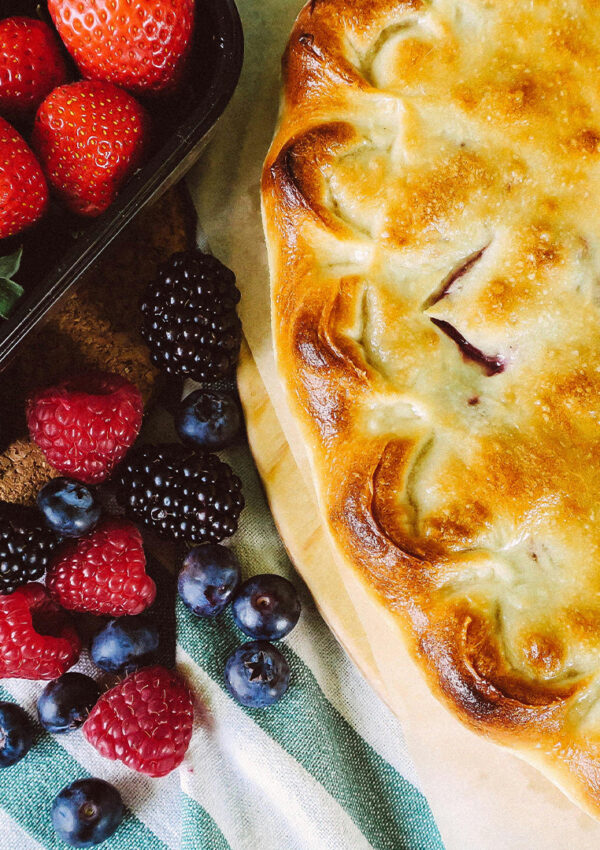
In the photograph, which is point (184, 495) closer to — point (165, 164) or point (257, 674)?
point (257, 674)

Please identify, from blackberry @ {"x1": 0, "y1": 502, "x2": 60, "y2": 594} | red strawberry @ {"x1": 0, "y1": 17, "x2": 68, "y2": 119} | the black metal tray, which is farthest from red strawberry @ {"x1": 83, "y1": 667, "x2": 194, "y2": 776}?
red strawberry @ {"x1": 0, "y1": 17, "x2": 68, "y2": 119}

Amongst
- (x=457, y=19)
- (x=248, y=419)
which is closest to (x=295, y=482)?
(x=248, y=419)

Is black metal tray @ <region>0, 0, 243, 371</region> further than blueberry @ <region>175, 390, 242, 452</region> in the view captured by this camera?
No

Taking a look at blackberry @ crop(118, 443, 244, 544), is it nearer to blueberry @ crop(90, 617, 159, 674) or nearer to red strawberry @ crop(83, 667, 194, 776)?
blueberry @ crop(90, 617, 159, 674)

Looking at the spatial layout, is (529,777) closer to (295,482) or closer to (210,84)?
(295,482)

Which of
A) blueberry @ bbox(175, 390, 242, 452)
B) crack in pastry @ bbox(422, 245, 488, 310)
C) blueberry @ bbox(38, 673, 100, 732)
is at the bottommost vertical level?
blueberry @ bbox(38, 673, 100, 732)

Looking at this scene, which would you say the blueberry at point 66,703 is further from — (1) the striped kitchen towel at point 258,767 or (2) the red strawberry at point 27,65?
(2) the red strawberry at point 27,65

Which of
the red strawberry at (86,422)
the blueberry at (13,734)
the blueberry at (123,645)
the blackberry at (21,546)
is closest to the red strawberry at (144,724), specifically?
the blueberry at (123,645)

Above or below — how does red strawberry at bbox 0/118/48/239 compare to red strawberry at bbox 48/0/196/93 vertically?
below
